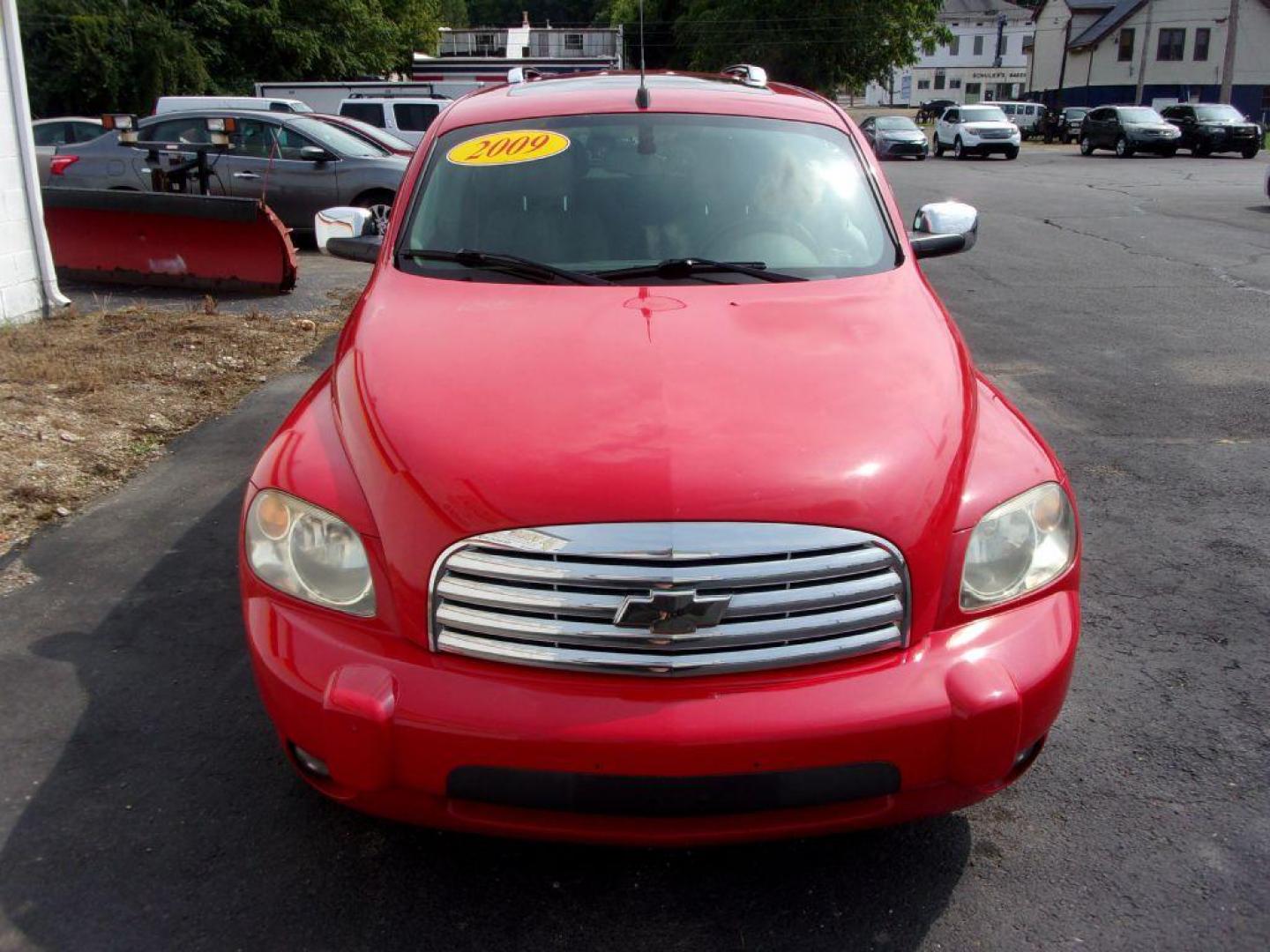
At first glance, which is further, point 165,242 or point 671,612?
point 165,242

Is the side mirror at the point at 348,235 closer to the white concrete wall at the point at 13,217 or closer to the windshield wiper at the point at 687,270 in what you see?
the windshield wiper at the point at 687,270

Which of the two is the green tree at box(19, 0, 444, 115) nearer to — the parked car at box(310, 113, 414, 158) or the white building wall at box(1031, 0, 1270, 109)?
the parked car at box(310, 113, 414, 158)

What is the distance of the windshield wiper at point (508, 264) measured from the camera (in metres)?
3.40

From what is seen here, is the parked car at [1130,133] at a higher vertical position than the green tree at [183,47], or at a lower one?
lower

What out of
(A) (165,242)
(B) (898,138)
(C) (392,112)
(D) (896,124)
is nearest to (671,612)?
(A) (165,242)

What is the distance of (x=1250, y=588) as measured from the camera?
416 cm

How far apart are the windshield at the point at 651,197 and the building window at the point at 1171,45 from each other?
7174 centimetres

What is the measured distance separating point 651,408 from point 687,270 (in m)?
0.99

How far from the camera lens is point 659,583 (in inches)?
87.6

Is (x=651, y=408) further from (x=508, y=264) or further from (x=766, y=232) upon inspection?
(x=766, y=232)

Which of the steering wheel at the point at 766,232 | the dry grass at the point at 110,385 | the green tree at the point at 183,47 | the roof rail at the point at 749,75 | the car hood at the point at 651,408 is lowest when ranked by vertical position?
the dry grass at the point at 110,385

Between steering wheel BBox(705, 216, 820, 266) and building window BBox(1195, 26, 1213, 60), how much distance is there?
7203 cm

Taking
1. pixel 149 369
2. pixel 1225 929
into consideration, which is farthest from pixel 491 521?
pixel 149 369

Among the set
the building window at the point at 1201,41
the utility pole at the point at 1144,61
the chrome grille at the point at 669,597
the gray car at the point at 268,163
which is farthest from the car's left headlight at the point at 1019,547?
the building window at the point at 1201,41
